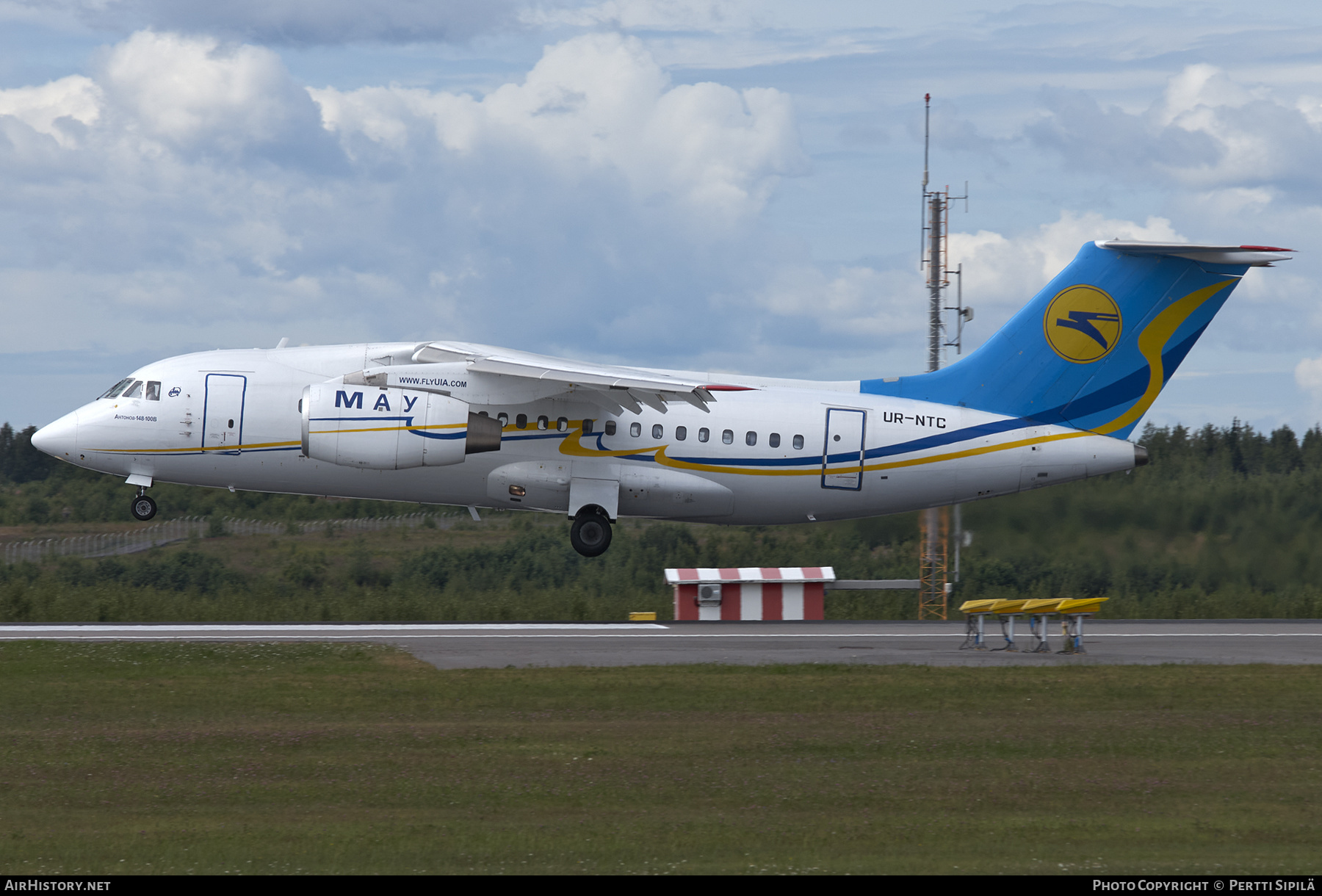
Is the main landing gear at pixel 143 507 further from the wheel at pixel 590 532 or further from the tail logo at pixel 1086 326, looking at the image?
the tail logo at pixel 1086 326

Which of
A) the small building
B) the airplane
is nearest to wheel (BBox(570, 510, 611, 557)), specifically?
the airplane

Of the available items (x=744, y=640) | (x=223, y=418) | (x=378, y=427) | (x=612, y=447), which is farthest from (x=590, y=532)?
(x=223, y=418)

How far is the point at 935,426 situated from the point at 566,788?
49.3ft

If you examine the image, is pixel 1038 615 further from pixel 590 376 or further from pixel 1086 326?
pixel 590 376

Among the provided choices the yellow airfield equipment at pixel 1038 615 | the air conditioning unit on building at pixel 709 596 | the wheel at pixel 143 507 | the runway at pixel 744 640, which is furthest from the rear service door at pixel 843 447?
the wheel at pixel 143 507

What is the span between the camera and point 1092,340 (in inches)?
990

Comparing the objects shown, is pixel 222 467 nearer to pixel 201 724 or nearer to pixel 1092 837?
pixel 201 724

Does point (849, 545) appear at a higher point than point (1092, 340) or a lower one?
lower

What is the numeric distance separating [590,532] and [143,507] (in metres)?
8.28

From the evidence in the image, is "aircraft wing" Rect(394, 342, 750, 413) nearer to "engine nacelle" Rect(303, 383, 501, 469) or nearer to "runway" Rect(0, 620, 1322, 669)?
"engine nacelle" Rect(303, 383, 501, 469)

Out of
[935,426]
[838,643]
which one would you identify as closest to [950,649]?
[838,643]

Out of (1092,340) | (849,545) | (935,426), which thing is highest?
(1092,340)

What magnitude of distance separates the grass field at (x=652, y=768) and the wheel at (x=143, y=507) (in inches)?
239

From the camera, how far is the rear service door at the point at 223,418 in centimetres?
2358
